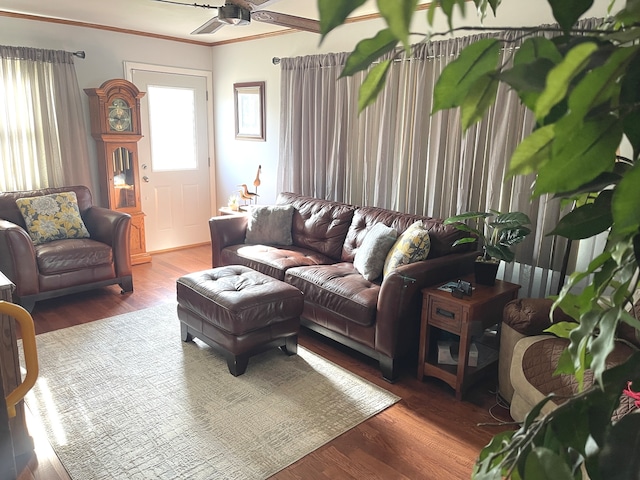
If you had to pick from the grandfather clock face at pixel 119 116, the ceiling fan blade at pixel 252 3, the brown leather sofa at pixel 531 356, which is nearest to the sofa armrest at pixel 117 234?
the grandfather clock face at pixel 119 116

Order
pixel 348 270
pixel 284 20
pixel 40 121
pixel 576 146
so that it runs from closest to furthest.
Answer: pixel 576 146 < pixel 284 20 < pixel 348 270 < pixel 40 121

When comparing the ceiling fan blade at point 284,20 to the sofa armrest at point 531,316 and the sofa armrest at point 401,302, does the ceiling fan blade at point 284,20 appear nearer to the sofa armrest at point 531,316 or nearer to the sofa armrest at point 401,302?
the sofa armrest at point 401,302

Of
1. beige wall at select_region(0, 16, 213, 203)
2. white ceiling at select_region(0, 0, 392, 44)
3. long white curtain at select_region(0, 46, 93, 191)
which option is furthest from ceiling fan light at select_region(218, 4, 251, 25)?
beige wall at select_region(0, 16, 213, 203)

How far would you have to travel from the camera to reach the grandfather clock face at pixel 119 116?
4.92 m

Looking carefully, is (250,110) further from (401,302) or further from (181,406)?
(181,406)

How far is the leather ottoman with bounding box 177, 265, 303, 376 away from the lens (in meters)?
2.88

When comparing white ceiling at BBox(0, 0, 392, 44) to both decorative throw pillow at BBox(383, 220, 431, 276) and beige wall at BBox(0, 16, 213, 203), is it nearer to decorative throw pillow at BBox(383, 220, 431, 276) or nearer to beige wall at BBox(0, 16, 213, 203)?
beige wall at BBox(0, 16, 213, 203)

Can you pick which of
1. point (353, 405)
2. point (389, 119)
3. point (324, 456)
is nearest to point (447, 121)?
point (389, 119)

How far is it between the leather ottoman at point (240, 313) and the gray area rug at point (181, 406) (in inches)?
5.8

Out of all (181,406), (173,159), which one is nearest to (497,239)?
(181,406)

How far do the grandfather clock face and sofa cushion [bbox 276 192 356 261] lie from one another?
2.02 metres

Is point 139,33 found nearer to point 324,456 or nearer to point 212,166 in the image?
point 212,166

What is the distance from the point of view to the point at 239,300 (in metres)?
2.87

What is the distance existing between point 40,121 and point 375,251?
139 inches
